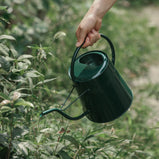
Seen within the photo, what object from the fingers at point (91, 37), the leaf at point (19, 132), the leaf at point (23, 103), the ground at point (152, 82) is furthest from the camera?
the ground at point (152, 82)

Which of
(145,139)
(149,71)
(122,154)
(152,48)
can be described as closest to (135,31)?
(152,48)

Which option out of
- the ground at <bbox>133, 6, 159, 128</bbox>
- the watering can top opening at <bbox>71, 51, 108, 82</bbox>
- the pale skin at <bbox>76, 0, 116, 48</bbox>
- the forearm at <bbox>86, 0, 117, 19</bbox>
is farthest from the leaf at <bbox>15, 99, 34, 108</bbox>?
the ground at <bbox>133, 6, 159, 128</bbox>

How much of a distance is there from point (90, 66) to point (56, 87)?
1.49 metres

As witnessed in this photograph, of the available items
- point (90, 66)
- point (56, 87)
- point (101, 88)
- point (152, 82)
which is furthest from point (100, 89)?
point (152, 82)

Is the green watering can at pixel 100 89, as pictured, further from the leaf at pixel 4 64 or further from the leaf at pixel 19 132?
the leaf at pixel 4 64

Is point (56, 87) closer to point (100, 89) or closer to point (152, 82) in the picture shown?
point (152, 82)

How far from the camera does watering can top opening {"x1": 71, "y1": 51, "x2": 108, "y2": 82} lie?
150 cm

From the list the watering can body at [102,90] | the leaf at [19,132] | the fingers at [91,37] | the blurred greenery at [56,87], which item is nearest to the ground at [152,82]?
the blurred greenery at [56,87]

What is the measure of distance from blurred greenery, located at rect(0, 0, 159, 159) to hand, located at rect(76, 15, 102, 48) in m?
0.12

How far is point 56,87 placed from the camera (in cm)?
302

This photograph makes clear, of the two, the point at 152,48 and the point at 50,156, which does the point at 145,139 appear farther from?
the point at 152,48

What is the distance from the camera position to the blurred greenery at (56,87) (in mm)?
1514

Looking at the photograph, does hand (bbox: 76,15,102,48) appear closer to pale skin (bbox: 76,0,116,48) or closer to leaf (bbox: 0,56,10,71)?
pale skin (bbox: 76,0,116,48)

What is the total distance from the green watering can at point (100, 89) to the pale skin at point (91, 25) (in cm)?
8
